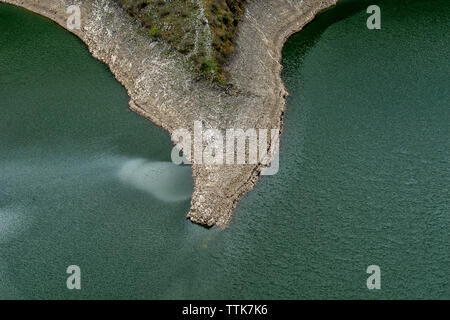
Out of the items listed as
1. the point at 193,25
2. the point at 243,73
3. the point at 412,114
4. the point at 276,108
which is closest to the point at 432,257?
the point at 412,114

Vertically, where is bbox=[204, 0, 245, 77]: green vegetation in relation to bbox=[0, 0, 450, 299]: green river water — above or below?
above

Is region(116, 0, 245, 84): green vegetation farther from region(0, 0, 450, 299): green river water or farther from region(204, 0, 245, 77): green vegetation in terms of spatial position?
region(0, 0, 450, 299): green river water

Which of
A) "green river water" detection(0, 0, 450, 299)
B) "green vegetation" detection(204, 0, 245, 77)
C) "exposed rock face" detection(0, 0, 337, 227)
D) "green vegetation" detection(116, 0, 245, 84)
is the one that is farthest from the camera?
"green vegetation" detection(204, 0, 245, 77)

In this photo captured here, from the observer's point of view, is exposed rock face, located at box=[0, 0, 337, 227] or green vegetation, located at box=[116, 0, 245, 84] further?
green vegetation, located at box=[116, 0, 245, 84]

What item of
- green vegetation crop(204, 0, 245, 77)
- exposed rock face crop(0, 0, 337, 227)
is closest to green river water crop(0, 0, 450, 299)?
exposed rock face crop(0, 0, 337, 227)

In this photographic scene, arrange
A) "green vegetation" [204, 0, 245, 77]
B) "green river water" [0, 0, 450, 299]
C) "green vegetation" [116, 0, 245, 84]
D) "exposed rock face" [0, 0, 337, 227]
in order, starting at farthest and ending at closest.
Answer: "green vegetation" [204, 0, 245, 77] < "green vegetation" [116, 0, 245, 84] < "exposed rock face" [0, 0, 337, 227] < "green river water" [0, 0, 450, 299]

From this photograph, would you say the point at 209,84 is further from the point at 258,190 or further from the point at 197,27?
the point at 258,190
